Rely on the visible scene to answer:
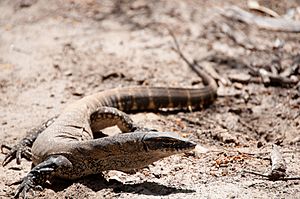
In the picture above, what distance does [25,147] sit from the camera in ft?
19.4

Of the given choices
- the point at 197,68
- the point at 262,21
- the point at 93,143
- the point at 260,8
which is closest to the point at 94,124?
the point at 93,143

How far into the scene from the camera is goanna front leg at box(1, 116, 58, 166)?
5770 mm

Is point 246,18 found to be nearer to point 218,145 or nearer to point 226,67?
point 226,67

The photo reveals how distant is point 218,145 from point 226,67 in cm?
243

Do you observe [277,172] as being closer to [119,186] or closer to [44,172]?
[119,186]

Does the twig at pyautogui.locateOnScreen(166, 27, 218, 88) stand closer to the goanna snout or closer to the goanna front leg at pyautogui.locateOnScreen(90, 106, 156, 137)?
the goanna front leg at pyautogui.locateOnScreen(90, 106, 156, 137)

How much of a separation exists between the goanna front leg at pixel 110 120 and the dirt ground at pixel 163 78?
404 mm

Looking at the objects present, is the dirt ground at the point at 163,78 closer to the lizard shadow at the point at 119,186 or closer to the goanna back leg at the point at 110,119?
the lizard shadow at the point at 119,186

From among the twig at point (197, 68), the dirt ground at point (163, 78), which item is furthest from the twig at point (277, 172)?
the twig at point (197, 68)

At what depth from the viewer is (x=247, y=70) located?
26.9 ft

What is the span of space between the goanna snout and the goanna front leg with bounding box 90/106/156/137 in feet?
5.05

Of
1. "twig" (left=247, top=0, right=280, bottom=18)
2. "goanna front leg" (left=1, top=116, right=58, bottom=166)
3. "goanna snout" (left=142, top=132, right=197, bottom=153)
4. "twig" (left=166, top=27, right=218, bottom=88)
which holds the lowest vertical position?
"twig" (left=166, top=27, right=218, bottom=88)

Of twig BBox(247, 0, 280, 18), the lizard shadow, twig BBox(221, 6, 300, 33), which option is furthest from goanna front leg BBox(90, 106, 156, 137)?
twig BBox(247, 0, 280, 18)

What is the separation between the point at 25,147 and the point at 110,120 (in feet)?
3.58
